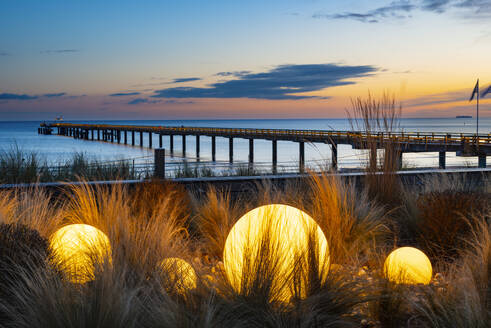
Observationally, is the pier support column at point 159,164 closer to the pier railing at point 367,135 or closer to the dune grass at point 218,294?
the pier railing at point 367,135

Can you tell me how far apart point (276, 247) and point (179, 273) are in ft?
2.41

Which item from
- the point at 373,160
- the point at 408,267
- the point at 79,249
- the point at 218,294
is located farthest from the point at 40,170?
the point at 408,267

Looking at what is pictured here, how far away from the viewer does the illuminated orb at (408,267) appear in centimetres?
399

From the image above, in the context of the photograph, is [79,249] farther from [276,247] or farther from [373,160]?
[373,160]

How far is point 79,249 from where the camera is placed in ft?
12.5

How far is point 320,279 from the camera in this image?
3.31m

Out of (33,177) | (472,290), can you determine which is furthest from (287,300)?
(33,177)

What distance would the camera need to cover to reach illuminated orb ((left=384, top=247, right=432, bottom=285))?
3990 mm

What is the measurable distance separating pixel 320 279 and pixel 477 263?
1544 mm

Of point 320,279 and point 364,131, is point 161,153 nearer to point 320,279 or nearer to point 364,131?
point 364,131

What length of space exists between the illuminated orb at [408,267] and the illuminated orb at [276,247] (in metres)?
0.86

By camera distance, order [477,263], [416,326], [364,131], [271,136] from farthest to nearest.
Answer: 1. [271,136]
2. [364,131]
3. [477,263]
4. [416,326]

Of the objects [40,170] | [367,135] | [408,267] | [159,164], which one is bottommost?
[408,267]

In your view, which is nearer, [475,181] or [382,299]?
[382,299]
